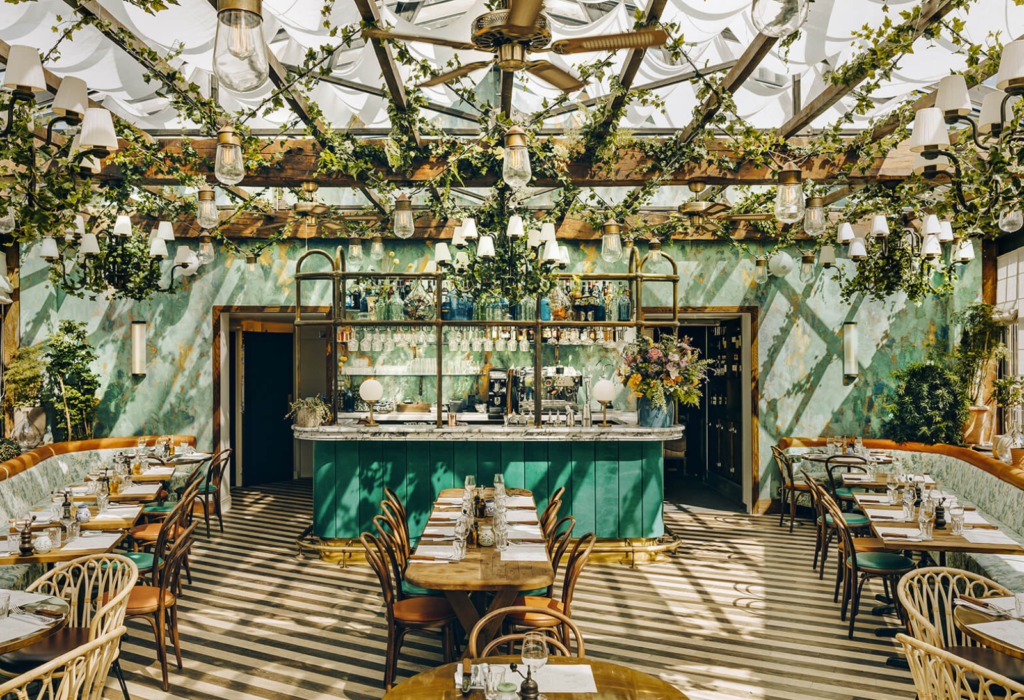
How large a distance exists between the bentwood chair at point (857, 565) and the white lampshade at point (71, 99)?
574cm

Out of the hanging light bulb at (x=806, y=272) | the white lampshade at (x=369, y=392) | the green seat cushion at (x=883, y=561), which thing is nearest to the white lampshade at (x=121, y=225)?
the white lampshade at (x=369, y=392)

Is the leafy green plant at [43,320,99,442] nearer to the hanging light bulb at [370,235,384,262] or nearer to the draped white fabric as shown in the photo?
the hanging light bulb at [370,235,384,262]

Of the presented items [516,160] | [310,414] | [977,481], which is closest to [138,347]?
[310,414]

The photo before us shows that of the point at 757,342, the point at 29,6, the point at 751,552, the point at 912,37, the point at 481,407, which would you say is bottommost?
the point at 751,552

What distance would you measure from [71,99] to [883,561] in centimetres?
624

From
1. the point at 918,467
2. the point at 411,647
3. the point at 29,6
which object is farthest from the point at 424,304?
the point at 918,467

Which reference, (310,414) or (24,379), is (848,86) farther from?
(24,379)

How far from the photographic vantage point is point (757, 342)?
32.1ft

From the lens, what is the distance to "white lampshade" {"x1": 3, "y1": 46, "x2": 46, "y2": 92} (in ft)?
10.6

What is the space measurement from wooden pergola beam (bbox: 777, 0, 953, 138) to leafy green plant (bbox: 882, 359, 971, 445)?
16.4ft

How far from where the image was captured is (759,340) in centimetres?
980

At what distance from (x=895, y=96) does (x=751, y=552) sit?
15.5ft

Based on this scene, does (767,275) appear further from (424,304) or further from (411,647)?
(411,647)

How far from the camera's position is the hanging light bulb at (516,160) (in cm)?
356
